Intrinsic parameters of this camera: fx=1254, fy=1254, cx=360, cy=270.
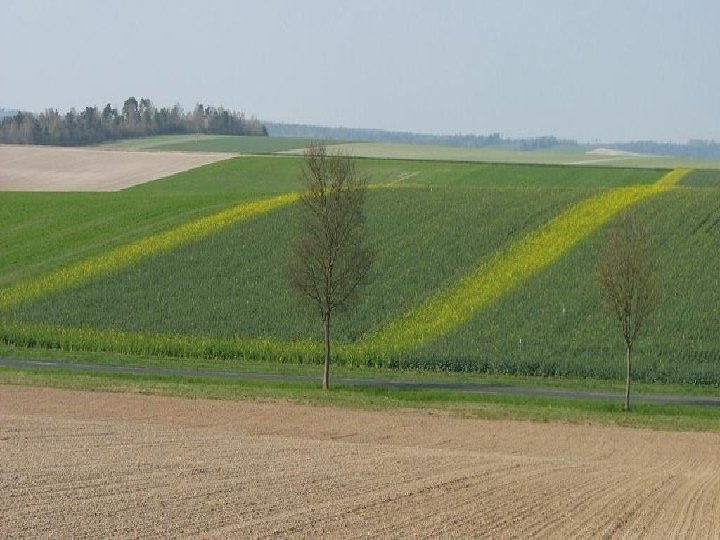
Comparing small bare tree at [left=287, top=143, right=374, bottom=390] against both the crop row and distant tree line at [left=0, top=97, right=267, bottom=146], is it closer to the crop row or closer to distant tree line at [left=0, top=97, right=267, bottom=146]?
the crop row

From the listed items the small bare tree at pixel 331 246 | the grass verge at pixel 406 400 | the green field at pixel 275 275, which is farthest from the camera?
the green field at pixel 275 275

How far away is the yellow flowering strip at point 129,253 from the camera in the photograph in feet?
183

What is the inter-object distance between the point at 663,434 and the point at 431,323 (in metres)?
17.3

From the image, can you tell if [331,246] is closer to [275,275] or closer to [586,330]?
[586,330]

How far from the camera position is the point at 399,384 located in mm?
40656

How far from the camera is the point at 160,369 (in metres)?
43.7

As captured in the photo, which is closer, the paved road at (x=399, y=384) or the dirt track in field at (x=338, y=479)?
the dirt track in field at (x=338, y=479)

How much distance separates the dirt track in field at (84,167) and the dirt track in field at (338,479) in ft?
214

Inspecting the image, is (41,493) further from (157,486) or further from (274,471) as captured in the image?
(274,471)

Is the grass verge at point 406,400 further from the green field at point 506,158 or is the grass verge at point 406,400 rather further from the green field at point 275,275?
the green field at point 506,158

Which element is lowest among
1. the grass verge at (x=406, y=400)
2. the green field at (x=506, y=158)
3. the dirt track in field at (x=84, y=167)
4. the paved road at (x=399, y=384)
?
the paved road at (x=399, y=384)

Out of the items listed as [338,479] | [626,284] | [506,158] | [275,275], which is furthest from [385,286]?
[506,158]

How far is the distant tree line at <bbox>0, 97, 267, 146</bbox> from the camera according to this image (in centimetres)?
15625

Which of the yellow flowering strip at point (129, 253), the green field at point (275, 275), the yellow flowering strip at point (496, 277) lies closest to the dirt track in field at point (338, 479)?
the yellow flowering strip at point (496, 277)
